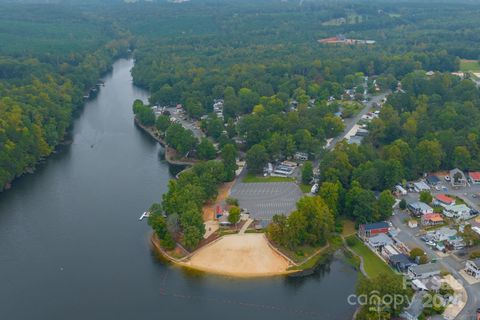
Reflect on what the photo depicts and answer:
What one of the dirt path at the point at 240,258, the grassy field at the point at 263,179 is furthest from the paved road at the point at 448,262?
the grassy field at the point at 263,179

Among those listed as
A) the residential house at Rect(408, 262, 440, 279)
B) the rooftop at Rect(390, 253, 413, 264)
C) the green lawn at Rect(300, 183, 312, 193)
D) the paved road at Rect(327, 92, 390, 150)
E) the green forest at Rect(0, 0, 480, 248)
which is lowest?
the paved road at Rect(327, 92, 390, 150)

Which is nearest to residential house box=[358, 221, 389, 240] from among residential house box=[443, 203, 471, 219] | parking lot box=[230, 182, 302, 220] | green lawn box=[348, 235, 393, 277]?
green lawn box=[348, 235, 393, 277]

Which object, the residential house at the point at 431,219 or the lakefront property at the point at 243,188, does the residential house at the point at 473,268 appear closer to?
the lakefront property at the point at 243,188

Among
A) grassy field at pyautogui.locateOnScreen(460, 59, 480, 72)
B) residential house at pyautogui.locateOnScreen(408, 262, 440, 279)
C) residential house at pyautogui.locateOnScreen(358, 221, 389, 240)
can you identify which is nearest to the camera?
residential house at pyautogui.locateOnScreen(408, 262, 440, 279)

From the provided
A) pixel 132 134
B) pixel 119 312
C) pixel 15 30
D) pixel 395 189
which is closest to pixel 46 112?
pixel 132 134

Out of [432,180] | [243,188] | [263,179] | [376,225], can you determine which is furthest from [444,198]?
[243,188]

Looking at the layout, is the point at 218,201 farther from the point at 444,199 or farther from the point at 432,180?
the point at 432,180

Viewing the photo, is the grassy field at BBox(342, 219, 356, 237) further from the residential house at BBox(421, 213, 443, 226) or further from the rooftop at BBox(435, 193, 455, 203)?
the rooftop at BBox(435, 193, 455, 203)
